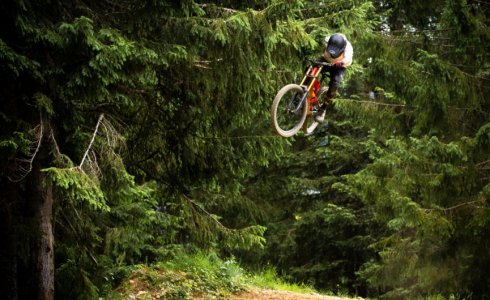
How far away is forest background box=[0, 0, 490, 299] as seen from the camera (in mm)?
6852

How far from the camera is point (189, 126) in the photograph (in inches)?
342

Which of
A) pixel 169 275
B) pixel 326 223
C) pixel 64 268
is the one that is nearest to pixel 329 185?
pixel 326 223

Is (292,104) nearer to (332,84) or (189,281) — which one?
(332,84)

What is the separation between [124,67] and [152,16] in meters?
Answer: 0.65

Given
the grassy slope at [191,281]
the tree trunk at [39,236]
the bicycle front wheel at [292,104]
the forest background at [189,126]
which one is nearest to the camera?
the forest background at [189,126]

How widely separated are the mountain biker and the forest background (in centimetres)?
21

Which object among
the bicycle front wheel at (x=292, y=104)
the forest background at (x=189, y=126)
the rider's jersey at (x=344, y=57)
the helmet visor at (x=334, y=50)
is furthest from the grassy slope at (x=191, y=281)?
the helmet visor at (x=334, y=50)

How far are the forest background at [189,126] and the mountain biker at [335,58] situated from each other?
210 mm

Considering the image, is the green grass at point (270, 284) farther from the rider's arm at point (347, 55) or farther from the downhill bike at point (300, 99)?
the rider's arm at point (347, 55)

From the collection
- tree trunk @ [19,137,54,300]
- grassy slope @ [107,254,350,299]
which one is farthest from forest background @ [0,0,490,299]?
grassy slope @ [107,254,350,299]

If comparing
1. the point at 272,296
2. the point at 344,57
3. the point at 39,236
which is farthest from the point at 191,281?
the point at 344,57

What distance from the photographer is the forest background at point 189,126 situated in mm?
6852

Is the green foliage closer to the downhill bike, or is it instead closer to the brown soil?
the brown soil

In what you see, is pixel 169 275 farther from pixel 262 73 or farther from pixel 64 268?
pixel 262 73
